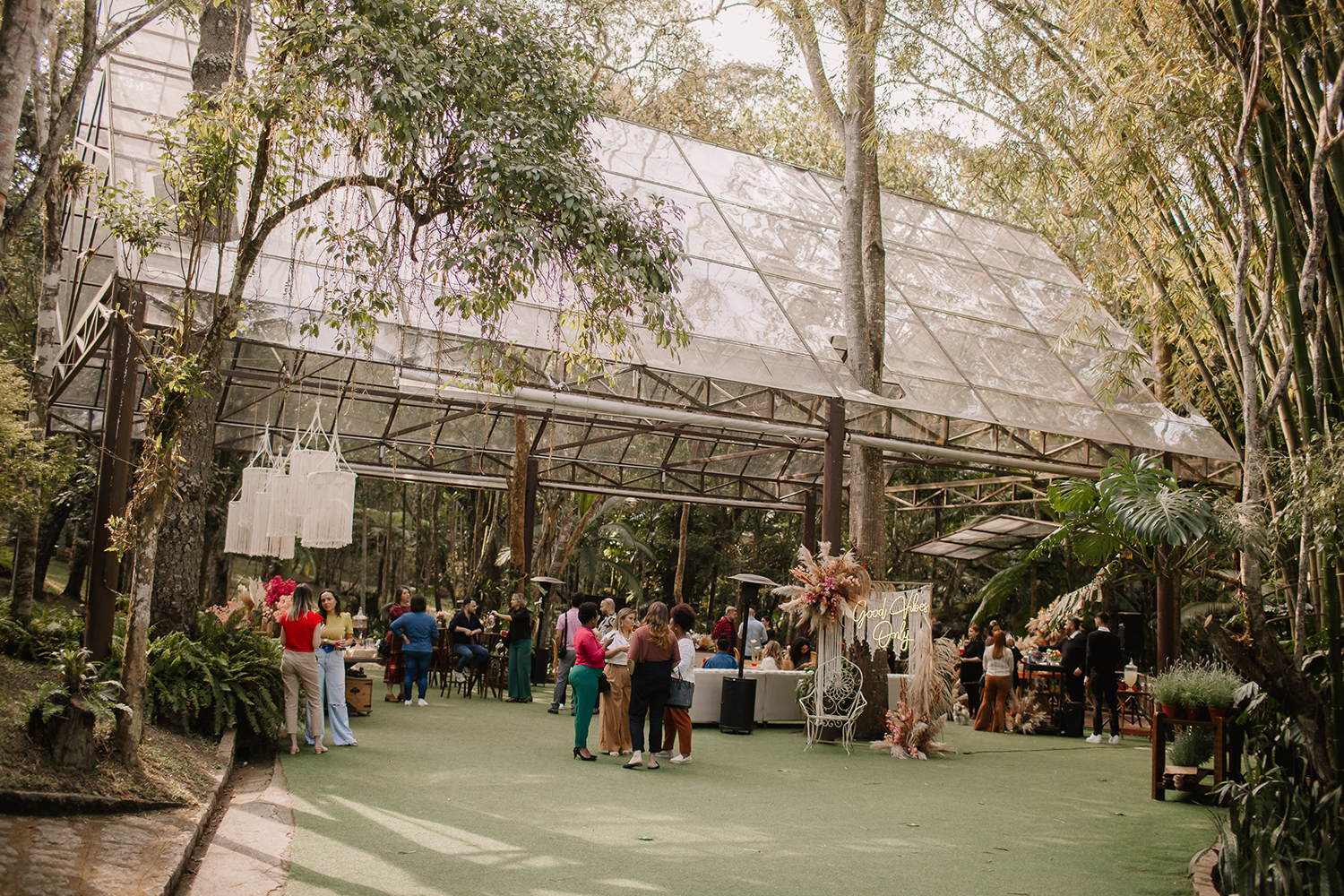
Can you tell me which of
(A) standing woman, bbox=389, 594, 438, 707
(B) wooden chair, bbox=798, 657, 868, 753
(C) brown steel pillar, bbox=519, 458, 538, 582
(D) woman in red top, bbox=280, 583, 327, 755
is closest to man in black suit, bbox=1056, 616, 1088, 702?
(B) wooden chair, bbox=798, 657, 868, 753

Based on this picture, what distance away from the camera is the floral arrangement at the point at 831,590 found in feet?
31.0

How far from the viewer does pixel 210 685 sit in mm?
7414

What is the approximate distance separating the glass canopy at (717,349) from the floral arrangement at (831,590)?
5.63 ft

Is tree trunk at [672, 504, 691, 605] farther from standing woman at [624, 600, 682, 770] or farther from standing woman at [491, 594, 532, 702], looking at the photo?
standing woman at [624, 600, 682, 770]

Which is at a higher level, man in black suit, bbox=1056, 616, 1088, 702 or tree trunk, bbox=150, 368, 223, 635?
tree trunk, bbox=150, 368, 223, 635

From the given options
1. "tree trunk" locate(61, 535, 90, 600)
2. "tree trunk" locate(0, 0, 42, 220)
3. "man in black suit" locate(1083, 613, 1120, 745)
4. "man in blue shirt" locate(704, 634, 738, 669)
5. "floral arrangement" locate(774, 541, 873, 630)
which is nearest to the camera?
"tree trunk" locate(0, 0, 42, 220)

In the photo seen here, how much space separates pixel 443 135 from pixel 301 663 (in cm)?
458

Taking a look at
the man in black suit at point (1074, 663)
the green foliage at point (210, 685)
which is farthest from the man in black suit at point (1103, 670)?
the green foliage at point (210, 685)

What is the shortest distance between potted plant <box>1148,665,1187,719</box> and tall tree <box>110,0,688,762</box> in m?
4.85

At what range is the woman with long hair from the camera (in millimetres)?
11891

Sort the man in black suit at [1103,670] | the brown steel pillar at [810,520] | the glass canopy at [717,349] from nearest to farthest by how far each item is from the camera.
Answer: the glass canopy at [717,349] < the man in black suit at [1103,670] < the brown steel pillar at [810,520]

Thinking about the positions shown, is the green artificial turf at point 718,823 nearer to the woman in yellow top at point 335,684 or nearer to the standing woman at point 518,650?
the woman in yellow top at point 335,684

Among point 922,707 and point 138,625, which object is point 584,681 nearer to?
point 922,707

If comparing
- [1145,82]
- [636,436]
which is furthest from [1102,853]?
[636,436]
